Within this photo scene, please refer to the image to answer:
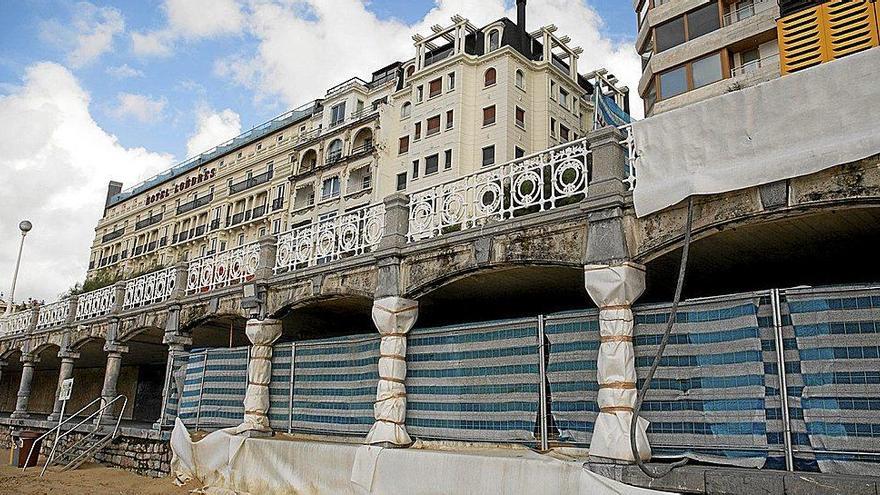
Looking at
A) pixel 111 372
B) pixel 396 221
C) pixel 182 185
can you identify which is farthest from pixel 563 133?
pixel 182 185

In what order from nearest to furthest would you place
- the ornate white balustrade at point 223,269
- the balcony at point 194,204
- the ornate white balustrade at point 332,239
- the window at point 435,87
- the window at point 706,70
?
the ornate white balustrade at point 332,239 < the ornate white balustrade at point 223,269 < the window at point 706,70 < the window at point 435,87 < the balcony at point 194,204

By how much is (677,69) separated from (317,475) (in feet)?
71.9

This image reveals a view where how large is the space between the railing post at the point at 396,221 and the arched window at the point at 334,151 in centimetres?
3123

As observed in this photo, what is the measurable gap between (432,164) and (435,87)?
4.94 m

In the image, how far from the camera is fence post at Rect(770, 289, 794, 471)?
6.23 meters

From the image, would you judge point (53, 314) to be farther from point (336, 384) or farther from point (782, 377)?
point (782, 377)

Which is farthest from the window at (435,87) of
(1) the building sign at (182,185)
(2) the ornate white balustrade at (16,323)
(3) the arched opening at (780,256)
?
(3) the arched opening at (780,256)

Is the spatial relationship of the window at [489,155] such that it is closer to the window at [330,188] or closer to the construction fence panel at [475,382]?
the window at [330,188]

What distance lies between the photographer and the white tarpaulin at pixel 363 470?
7.30m

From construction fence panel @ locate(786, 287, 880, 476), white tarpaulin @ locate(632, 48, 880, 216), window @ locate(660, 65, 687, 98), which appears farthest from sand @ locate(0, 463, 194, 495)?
window @ locate(660, 65, 687, 98)

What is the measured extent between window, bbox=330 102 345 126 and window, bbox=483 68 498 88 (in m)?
10.6

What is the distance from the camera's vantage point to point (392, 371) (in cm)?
970

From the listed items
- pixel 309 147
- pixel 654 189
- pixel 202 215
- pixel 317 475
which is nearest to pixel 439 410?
pixel 317 475

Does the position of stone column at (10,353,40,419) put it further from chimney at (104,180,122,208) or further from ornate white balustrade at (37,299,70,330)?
chimney at (104,180,122,208)
